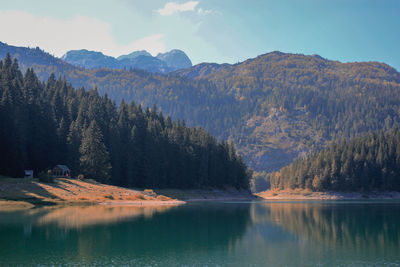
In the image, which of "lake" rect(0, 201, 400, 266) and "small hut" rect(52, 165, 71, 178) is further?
"small hut" rect(52, 165, 71, 178)

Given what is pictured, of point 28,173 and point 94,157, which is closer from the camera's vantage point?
point 28,173

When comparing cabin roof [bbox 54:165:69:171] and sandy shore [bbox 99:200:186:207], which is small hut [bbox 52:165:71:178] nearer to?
cabin roof [bbox 54:165:69:171]

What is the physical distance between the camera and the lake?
35.2 metres

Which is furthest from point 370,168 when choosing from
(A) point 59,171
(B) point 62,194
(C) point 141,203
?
(B) point 62,194

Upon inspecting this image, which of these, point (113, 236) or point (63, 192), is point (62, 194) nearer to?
point (63, 192)

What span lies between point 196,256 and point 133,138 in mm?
94030

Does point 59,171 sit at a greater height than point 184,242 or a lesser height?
greater

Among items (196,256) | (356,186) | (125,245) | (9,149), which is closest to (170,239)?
(125,245)

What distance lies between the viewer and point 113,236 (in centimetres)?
4691

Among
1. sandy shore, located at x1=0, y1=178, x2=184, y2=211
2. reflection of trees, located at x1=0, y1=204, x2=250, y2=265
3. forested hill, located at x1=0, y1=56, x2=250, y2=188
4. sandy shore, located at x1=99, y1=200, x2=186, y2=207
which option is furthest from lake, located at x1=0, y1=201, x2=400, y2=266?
forested hill, located at x1=0, y1=56, x2=250, y2=188

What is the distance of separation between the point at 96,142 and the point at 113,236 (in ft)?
222

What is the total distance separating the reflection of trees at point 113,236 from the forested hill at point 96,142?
42065mm

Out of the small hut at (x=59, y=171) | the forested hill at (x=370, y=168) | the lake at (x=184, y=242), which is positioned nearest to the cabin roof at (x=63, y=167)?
the small hut at (x=59, y=171)

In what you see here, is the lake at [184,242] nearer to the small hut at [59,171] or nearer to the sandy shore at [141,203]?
the sandy shore at [141,203]
